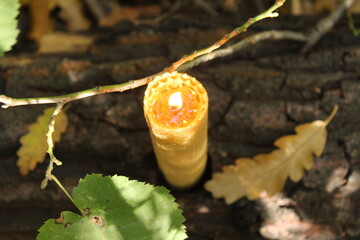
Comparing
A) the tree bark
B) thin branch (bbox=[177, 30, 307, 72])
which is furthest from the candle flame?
the tree bark

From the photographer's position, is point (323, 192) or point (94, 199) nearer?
point (94, 199)

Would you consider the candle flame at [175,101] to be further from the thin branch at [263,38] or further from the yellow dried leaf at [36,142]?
the yellow dried leaf at [36,142]

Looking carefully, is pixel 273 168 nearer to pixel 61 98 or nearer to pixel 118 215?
pixel 118 215

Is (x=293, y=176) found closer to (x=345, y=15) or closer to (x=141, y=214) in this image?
(x=141, y=214)

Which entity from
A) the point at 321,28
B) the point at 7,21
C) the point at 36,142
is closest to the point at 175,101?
the point at 7,21

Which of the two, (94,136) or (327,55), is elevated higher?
(327,55)

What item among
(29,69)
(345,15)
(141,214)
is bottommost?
(141,214)

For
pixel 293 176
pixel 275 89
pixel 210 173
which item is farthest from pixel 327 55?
pixel 210 173
